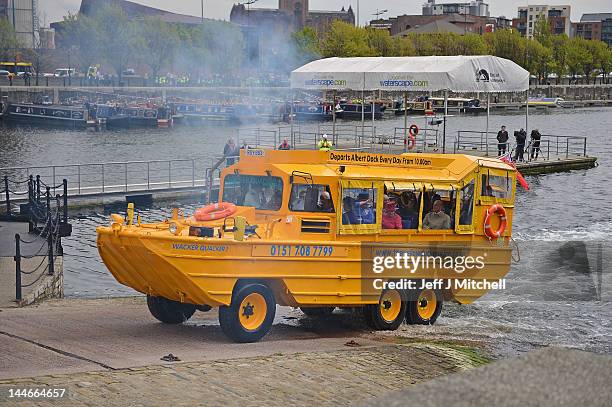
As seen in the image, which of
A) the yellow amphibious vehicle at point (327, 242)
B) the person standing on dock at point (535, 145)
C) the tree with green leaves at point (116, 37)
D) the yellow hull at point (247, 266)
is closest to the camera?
the yellow hull at point (247, 266)

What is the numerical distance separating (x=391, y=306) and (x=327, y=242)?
2.08 metres

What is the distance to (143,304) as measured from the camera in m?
18.5

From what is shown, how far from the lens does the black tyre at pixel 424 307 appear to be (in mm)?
17250

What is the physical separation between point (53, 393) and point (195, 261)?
392cm

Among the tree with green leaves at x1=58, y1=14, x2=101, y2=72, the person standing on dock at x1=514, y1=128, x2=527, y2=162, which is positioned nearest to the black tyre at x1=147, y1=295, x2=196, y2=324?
the person standing on dock at x1=514, y1=128, x2=527, y2=162

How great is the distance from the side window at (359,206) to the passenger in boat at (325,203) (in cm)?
21

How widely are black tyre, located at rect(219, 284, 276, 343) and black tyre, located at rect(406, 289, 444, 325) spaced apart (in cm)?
306

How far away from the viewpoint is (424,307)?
17500mm

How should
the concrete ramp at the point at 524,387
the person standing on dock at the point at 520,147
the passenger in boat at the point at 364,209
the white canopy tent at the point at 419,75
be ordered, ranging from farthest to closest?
the person standing on dock at the point at 520,147 < the white canopy tent at the point at 419,75 < the passenger in boat at the point at 364,209 < the concrete ramp at the point at 524,387

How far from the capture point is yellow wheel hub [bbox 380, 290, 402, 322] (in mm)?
16734

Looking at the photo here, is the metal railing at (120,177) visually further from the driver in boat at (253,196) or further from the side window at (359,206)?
the side window at (359,206)

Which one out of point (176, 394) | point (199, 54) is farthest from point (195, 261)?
point (199, 54)

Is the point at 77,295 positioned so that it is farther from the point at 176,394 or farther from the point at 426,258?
the point at 176,394

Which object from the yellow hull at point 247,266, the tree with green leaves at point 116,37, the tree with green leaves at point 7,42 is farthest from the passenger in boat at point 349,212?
the tree with green leaves at point 7,42
